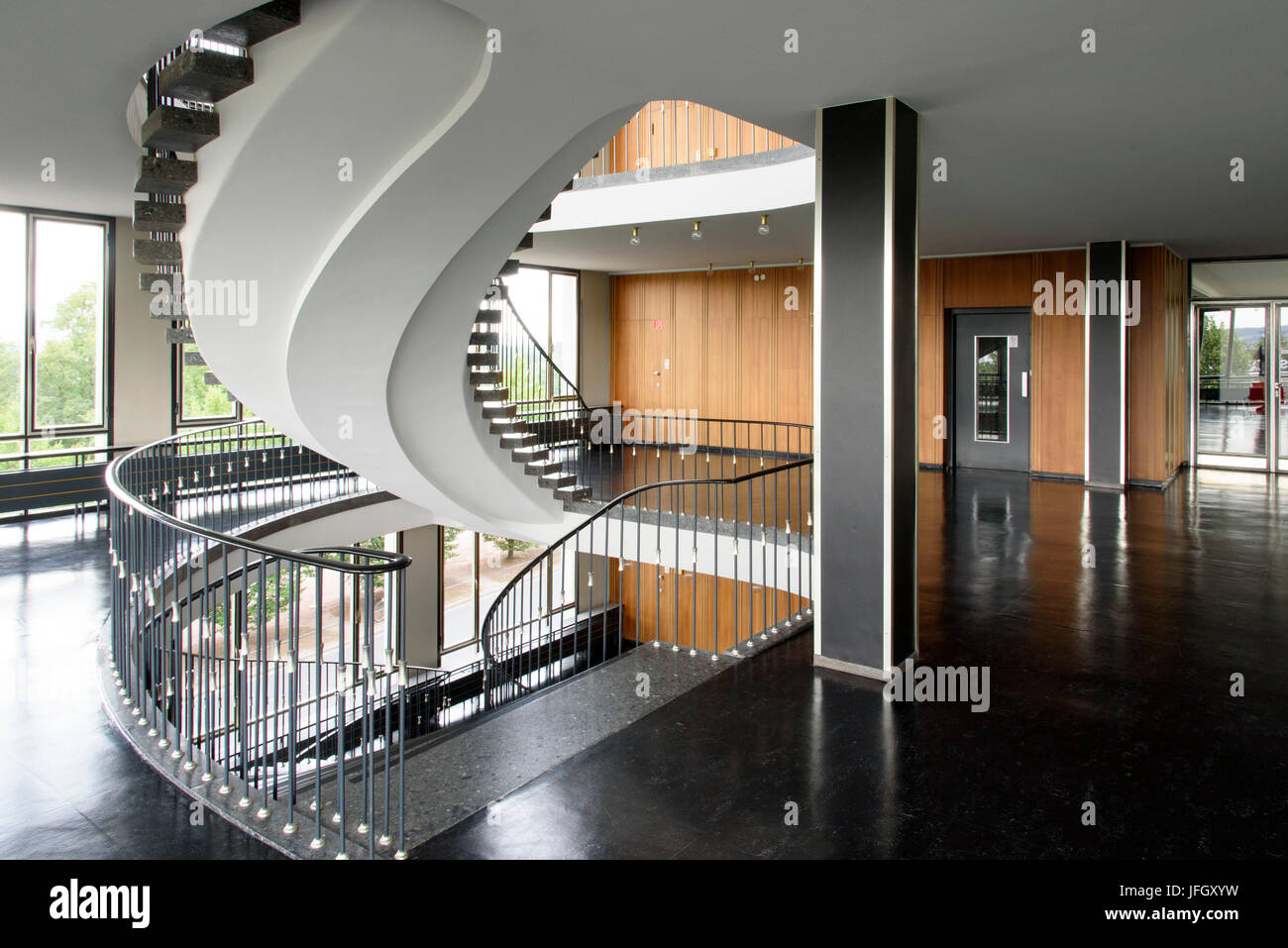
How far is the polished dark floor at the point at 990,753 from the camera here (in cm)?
326

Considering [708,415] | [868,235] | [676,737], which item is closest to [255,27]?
[868,235]

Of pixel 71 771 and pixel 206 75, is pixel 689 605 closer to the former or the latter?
pixel 71 771

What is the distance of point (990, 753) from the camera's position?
3.98m

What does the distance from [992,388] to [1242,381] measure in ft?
11.4

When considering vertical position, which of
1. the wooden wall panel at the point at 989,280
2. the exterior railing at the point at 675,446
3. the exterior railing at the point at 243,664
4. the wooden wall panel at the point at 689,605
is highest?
the wooden wall panel at the point at 989,280

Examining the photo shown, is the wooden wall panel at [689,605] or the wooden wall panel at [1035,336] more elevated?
the wooden wall panel at [1035,336]

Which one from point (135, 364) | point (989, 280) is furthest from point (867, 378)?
point (135, 364)

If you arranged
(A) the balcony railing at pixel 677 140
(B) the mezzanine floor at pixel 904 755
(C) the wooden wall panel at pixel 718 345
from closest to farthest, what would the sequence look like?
(B) the mezzanine floor at pixel 904 755 → (A) the balcony railing at pixel 677 140 → (C) the wooden wall panel at pixel 718 345

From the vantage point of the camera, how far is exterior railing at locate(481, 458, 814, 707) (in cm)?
676

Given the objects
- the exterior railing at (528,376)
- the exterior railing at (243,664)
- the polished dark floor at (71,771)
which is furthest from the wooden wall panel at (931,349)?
the polished dark floor at (71,771)

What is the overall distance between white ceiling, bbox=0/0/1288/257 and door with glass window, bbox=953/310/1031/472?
5.20 metres

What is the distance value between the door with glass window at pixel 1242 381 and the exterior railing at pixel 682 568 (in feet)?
20.4

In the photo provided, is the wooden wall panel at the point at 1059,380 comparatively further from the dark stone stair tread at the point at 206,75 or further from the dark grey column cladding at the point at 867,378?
the dark stone stair tread at the point at 206,75
